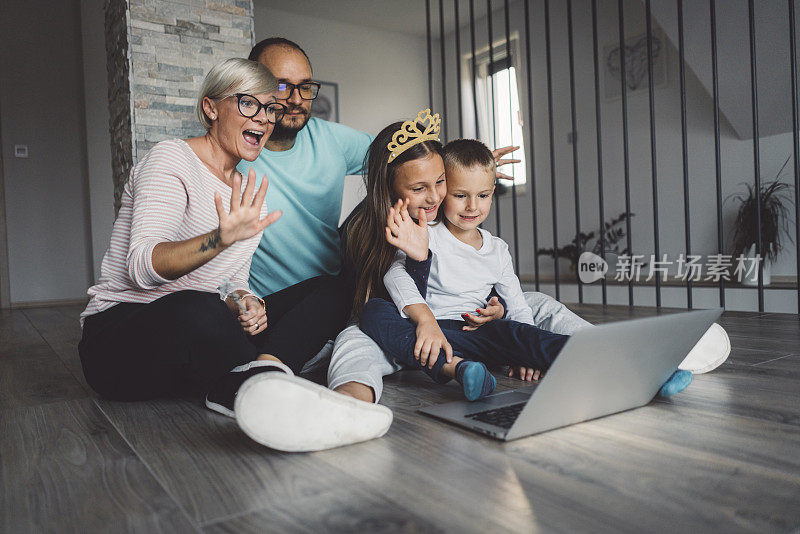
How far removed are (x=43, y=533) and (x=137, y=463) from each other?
21 centimetres

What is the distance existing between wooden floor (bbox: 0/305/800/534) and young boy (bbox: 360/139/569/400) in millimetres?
166

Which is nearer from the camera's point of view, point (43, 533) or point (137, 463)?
point (43, 533)

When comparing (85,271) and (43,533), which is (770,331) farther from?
(85,271)

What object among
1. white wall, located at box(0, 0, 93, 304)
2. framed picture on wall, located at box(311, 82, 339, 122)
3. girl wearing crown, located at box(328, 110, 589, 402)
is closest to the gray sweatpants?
girl wearing crown, located at box(328, 110, 589, 402)

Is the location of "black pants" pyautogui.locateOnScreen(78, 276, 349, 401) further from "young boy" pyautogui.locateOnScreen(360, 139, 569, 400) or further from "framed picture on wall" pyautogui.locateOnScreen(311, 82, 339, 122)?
"framed picture on wall" pyautogui.locateOnScreen(311, 82, 339, 122)

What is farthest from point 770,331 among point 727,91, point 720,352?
point 727,91

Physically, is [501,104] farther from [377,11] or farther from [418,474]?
[418,474]

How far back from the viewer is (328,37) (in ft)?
21.4

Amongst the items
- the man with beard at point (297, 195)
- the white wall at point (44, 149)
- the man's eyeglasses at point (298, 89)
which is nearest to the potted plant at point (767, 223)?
the man with beard at point (297, 195)

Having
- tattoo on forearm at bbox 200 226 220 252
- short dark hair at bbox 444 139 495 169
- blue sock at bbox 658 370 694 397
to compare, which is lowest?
blue sock at bbox 658 370 694 397

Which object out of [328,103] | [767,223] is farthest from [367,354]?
[328,103]

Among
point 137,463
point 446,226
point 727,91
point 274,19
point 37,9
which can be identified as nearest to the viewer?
point 137,463

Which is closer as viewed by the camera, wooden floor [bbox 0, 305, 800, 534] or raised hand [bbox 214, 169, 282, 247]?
wooden floor [bbox 0, 305, 800, 534]

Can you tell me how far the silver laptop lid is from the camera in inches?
31.5
